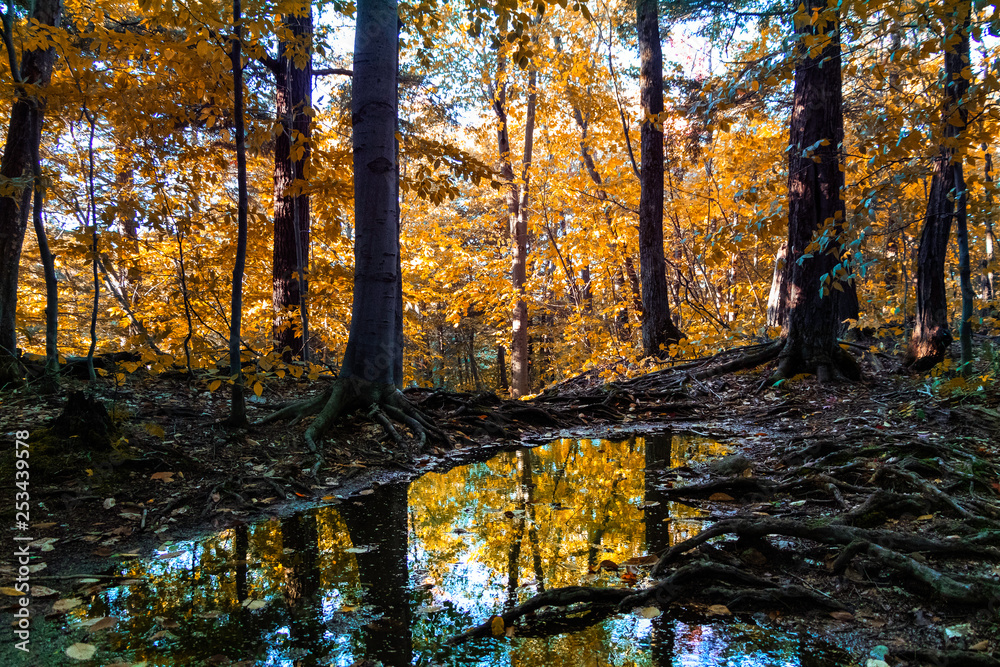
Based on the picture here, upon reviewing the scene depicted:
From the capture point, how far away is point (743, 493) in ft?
12.2

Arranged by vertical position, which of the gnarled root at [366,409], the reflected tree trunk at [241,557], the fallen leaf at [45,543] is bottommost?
the reflected tree trunk at [241,557]

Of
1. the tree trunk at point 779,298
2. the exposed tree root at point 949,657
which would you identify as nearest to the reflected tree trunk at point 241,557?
the exposed tree root at point 949,657

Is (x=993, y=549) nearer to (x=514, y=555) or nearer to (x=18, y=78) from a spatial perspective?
(x=514, y=555)

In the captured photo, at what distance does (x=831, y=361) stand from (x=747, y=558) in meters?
6.10

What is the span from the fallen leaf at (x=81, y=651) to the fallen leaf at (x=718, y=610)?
7.72ft

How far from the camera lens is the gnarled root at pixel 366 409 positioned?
516 cm

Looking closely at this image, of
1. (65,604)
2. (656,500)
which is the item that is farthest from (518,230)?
(65,604)

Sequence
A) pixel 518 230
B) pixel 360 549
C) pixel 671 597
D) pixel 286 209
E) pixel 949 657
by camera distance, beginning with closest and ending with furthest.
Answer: pixel 949 657, pixel 671 597, pixel 360 549, pixel 286 209, pixel 518 230

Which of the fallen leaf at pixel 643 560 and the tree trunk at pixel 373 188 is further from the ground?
the tree trunk at pixel 373 188

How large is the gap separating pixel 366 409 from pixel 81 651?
3635mm

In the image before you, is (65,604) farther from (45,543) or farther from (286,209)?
(286,209)

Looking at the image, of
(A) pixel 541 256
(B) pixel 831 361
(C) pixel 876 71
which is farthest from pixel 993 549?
(A) pixel 541 256

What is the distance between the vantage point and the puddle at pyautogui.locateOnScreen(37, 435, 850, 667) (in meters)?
1.90

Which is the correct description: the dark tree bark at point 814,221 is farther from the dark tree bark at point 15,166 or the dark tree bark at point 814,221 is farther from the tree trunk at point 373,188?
the dark tree bark at point 15,166
